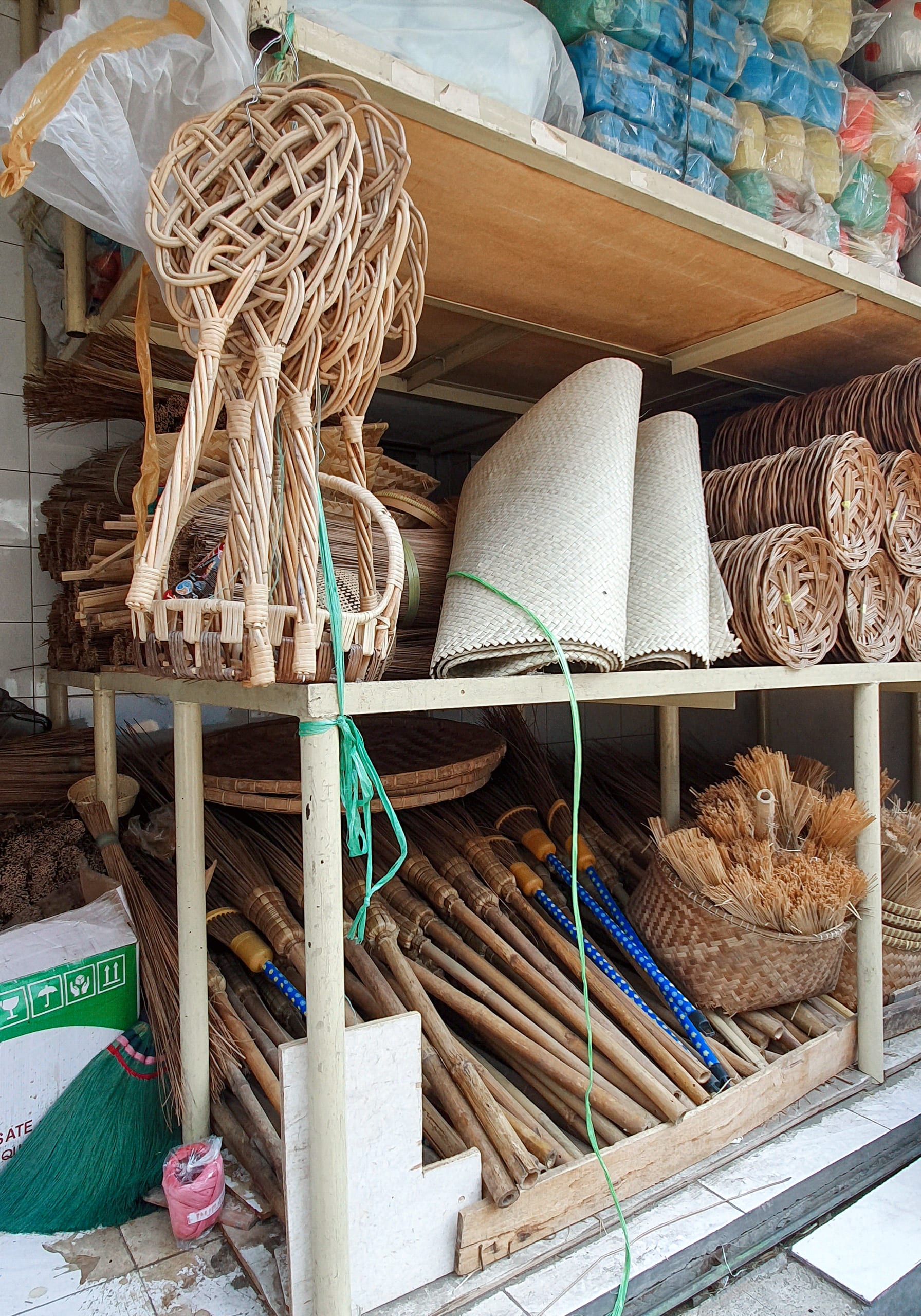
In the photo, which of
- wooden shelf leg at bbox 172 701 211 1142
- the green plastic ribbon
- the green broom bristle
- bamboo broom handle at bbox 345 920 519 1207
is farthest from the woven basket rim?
the green broom bristle

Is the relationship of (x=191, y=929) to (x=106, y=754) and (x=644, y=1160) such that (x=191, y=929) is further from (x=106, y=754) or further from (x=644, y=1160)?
(x=644, y=1160)

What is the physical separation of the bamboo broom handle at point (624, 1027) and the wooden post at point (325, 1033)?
0.63 meters

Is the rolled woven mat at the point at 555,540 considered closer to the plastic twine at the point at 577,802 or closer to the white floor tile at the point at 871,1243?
the plastic twine at the point at 577,802

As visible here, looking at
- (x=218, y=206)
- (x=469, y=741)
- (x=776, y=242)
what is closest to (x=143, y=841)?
(x=469, y=741)

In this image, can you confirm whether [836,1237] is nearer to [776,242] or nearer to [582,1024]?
[582,1024]

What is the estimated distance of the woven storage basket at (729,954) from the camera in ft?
5.35

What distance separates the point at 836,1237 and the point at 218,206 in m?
1.86

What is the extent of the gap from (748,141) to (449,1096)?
1957 millimetres

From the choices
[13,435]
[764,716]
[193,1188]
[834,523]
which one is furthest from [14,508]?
[764,716]

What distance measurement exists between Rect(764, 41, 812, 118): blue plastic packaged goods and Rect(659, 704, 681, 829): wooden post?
56.3 inches

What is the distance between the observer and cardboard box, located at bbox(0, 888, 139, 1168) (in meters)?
1.40

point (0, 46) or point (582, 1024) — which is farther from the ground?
point (0, 46)

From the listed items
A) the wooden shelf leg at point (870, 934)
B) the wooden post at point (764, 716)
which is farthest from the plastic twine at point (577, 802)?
the wooden post at point (764, 716)

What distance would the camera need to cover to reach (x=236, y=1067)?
1.45m
